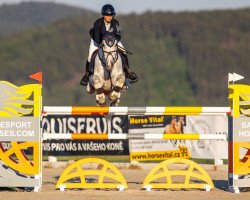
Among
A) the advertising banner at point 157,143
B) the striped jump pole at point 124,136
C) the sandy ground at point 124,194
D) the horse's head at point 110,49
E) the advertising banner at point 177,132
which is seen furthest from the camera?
the advertising banner at point 157,143

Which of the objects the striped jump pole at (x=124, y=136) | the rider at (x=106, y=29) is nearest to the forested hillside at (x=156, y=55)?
the rider at (x=106, y=29)

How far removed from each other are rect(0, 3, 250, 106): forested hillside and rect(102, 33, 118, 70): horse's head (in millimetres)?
50155

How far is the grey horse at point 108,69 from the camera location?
12.6 m

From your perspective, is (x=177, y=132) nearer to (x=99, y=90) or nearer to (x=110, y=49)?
(x=99, y=90)

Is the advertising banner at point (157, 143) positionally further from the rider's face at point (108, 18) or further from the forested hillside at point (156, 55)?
the forested hillside at point (156, 55)

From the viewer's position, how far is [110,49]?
12.6 meters

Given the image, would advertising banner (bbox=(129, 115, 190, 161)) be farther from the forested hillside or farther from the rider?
the forested hillside

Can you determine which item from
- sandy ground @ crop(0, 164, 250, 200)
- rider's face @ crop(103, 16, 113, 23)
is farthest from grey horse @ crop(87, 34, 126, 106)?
sandy ground @ crop(0, 164, 250, 200)

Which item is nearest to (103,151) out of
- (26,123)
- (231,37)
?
(26,123)

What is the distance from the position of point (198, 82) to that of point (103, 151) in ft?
172

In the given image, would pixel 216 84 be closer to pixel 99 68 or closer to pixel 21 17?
pixel 99 68

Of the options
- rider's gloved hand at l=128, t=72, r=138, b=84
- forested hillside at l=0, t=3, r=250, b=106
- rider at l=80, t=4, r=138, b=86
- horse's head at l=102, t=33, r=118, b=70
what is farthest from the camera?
forested hillside at l=0, t=3, r=250, b=106

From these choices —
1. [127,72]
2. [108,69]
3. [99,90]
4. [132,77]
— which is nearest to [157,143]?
[132,77]

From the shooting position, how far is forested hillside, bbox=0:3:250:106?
67.8 meters
